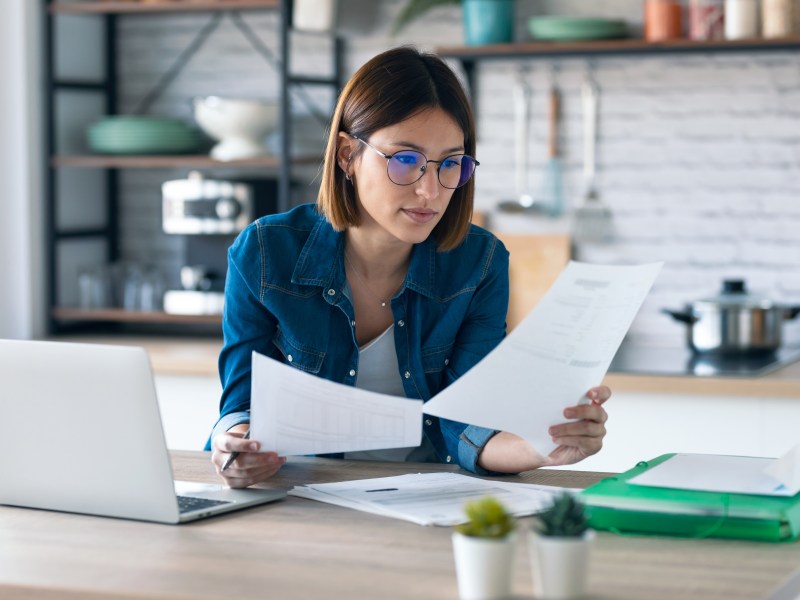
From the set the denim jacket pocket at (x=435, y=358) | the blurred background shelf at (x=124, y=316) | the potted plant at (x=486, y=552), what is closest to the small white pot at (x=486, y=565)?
the potted plant at (x=486, y=552)

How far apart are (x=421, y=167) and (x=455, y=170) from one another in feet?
0.21

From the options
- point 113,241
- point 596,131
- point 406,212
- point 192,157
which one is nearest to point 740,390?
point 596,131

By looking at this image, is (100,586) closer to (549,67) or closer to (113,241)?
(549,67)

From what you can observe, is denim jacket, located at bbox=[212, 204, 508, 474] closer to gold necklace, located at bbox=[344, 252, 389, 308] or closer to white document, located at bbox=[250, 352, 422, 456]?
gold necklace, located at bbox=[344, 252, 389, 308]

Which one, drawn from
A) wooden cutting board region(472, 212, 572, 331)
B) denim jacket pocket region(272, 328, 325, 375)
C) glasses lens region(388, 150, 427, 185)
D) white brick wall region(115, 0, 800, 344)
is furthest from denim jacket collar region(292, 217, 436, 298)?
white brick wall region(115, 0, 800, 344)

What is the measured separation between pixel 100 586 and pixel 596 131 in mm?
2866

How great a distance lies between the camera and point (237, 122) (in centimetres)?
391

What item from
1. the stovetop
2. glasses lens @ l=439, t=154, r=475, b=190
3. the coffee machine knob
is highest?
glasses lens @ l=439, t=154, r=475, b=190

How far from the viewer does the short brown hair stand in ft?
6.67

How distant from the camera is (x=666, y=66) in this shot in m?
3.81

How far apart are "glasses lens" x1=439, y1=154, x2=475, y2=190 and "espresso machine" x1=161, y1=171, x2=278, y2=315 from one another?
1.99m

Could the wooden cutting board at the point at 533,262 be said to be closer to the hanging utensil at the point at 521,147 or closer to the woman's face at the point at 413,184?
the hanging utensil at the point at 521,147

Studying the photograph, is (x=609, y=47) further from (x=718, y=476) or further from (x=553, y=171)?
(x=718, y=476)

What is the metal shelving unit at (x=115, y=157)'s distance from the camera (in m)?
3.81
